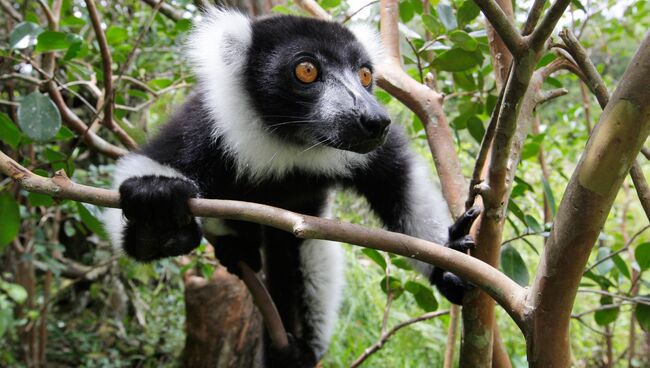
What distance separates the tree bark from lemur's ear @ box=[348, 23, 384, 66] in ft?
5.53

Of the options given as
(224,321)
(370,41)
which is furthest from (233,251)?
(224,321)

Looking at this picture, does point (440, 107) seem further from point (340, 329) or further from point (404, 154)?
point (340, 329)

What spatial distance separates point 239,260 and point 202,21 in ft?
4.10

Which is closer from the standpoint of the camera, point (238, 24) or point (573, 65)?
point (573, 65)

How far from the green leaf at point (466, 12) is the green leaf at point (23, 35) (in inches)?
75.8

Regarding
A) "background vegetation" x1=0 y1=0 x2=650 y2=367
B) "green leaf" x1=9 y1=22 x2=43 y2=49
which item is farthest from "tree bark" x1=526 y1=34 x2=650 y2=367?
"green leaf" x1=9 y1=22 x2=43 y2=49

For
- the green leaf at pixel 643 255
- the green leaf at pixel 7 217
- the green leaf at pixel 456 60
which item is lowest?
the green leaf at pixel 7 217

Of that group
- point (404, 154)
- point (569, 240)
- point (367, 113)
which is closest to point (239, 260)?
point (404, 154)

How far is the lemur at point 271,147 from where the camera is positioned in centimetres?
224

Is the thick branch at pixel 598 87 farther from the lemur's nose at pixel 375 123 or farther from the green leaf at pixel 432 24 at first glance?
the green leaf at pixel 432 24

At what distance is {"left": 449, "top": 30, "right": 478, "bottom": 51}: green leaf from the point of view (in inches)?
89.6

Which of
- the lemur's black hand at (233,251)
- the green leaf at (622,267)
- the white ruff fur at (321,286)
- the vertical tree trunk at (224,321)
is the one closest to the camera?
the green leaf at (622,267)

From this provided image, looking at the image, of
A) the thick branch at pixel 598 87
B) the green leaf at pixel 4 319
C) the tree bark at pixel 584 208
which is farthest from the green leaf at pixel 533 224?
the green leaf at pixel 4 319

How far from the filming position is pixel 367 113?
7.14 ft
